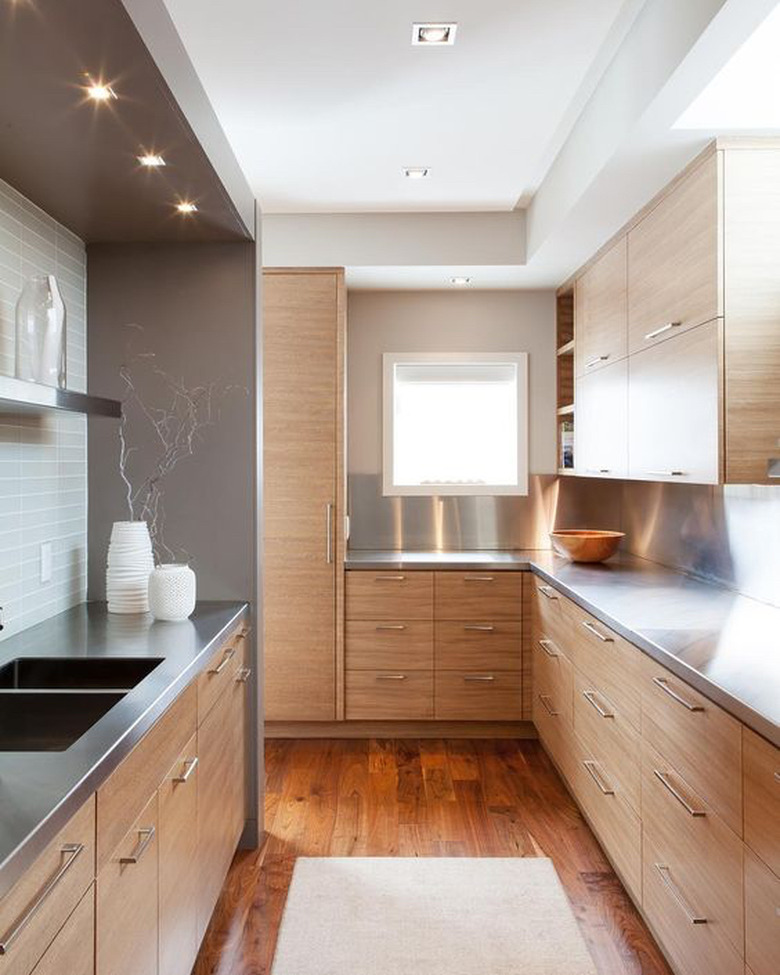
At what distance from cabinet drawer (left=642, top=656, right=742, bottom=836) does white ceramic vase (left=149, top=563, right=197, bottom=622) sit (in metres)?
1.33

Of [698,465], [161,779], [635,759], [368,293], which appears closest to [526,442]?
[368,293]

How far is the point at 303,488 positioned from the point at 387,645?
87 cm

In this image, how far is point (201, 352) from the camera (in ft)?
9.17

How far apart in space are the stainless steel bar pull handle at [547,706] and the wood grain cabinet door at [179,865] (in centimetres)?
184

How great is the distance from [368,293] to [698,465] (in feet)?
8.14

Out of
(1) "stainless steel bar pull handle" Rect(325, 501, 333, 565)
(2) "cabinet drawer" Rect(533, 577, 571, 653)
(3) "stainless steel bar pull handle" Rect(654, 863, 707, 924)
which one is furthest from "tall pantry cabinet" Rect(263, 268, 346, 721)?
(3) "stainless steel bar pull handle" Rect(654, 863, 707, 924)

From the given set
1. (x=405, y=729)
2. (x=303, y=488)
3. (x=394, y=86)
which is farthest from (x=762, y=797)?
(x=303, y=488)

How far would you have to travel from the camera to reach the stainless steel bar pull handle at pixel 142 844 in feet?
4.77

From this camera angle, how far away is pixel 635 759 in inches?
90.4

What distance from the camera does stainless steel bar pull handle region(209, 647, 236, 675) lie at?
224 cm

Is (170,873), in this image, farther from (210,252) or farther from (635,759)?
(210,252)

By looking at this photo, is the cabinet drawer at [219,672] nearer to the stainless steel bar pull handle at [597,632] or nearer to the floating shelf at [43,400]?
the floating shelf at [43,400]

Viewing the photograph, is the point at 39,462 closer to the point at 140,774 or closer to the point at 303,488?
the point at 140,774

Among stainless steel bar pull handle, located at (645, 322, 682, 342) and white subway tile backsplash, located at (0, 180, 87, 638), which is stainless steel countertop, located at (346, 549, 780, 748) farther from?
white subway tile backsplash, located at (0, 180, 87, 638)
